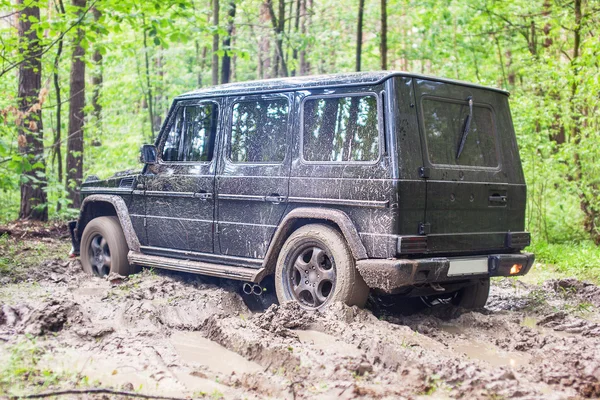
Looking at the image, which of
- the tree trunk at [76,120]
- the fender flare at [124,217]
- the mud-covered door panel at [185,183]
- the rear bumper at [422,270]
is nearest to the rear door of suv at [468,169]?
the rear bumper at [422,270]

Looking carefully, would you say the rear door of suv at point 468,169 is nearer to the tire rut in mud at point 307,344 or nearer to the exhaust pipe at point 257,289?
the tire rut in mud at point 307,344

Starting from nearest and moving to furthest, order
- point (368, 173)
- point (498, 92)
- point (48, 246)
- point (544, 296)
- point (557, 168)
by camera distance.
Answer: point (368, 173) → point (498, 92) → point (544, 296) → point (48, 246) → point (557, 168)

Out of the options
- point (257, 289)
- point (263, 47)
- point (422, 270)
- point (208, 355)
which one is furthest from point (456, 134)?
point (263, 47)

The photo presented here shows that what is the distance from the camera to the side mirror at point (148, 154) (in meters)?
6.93

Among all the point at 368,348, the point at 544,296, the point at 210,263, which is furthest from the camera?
the point at 544,296

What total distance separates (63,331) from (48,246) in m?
5.36

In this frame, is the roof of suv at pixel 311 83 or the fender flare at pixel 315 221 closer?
the fender flare at pixel 315 221

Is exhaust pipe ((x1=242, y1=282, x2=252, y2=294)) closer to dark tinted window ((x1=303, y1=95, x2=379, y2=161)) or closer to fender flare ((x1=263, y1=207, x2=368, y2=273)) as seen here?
fender flare ((x1=263, y1=207, x2=368, y2=273))

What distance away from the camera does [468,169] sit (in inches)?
218

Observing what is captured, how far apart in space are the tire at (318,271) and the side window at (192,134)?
58.7 inches

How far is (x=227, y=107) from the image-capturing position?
21.3ft

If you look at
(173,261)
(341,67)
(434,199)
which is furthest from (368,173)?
(341,67)

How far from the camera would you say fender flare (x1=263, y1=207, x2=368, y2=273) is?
5.21 meters

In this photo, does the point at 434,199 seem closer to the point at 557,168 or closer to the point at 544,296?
the point at 544,296
